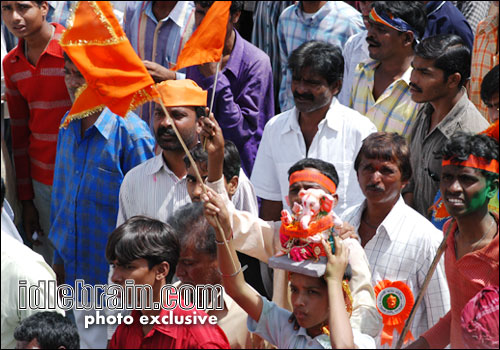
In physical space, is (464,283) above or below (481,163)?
below

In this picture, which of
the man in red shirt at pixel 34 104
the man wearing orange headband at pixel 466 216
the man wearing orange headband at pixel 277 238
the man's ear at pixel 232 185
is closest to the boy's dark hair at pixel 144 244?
the man wearing orange headband at pixel 277 238

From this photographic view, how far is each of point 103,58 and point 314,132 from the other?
78.6 inches

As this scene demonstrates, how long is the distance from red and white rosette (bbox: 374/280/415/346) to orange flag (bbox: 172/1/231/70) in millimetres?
1511

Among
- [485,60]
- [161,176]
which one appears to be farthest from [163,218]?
[485,60]

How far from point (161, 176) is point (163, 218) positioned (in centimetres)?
28

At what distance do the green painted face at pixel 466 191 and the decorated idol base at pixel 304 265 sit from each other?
715 mm

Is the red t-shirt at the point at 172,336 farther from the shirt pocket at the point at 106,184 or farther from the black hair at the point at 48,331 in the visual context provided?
the shirt pocket at the point at 106,184

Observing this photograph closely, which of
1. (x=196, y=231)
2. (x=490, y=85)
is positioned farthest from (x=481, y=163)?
(x=196, y=231)

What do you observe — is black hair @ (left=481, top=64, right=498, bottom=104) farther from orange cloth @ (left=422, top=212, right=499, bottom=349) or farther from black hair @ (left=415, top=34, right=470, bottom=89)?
black hair @ (left=415, top=34, right=470, bottom=89)

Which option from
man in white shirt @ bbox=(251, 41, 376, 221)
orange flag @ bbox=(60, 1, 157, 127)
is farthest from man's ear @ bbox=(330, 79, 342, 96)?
orange flag @ bbox=(60, 1, 157, 127)

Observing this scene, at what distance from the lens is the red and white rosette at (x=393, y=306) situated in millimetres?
4613

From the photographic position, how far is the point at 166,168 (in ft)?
18.3

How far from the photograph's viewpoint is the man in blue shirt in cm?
593

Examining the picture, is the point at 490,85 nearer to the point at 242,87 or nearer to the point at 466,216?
the point at 466,216
